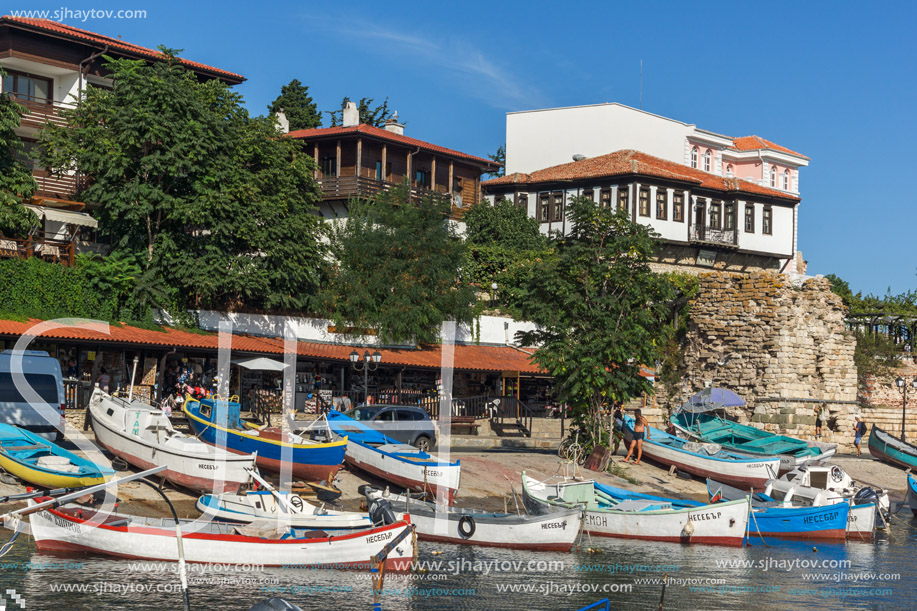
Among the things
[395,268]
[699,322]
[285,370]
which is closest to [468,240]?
[395,268]

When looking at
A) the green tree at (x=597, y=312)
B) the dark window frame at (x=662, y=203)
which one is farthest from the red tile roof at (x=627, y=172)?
the green tree at (x=597, y=312)

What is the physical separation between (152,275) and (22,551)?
1657 centimetres

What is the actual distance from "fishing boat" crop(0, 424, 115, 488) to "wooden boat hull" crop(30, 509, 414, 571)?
1.73m

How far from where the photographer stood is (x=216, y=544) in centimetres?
1889

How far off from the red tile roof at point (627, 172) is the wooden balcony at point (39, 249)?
2959 cm

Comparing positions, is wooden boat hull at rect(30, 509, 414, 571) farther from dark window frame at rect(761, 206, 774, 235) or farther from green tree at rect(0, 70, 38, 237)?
dark window frame at rect(761, 206, 774, 235)

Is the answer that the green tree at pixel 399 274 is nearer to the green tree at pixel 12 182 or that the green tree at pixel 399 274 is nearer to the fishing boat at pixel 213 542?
the green tree at pixel 12 182

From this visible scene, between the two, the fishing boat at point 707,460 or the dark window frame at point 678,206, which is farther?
the dark window frame at point 678,206

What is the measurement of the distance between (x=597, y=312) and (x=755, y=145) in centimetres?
4743

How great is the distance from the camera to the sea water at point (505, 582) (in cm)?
1714

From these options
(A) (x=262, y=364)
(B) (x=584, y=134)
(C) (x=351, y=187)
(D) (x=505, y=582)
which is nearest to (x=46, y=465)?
(D) (x=505, y=582)

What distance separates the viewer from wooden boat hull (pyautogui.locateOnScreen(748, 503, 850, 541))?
26094mm

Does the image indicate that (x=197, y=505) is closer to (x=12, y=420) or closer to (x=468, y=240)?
(x=12, y=420)

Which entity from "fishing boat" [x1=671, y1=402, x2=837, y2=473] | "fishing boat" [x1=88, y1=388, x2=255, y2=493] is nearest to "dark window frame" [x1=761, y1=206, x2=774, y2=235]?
"fishing boat" [x1=671, y1=402, x2=837, y2=473]
